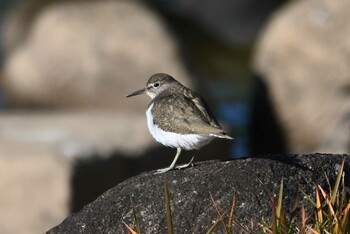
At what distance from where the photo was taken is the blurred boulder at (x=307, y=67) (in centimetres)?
2075

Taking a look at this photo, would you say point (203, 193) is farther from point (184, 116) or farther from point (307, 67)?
point (307, 67)

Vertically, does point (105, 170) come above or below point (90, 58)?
below

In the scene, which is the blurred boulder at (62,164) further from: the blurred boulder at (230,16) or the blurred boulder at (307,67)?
the blurred boulder at (230,16)

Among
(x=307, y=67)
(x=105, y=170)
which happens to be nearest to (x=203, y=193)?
(x=105, y=170)

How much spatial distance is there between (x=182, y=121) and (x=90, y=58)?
12.1m

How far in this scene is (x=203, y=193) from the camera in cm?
873

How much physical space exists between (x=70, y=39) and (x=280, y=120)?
15.2ft

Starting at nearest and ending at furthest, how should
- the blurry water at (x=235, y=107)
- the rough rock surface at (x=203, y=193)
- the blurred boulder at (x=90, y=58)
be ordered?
1. the rough rock surface at (x=203, y=193)
2. the blurred boulder at (x=90, y=58)
3. the blurry water at (x=235, y=107)

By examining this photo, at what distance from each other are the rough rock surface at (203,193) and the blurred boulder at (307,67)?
38.0ft

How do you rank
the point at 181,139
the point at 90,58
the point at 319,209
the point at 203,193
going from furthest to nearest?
the point at 90,58, the point at 181,139, the point at 203,193, the point at 319,209

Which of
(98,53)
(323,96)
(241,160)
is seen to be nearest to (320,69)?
(323,96)

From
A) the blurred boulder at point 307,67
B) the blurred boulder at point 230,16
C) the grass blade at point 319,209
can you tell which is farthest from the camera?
the blurred boulder at point 230,16

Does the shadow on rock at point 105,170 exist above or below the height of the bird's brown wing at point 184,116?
below

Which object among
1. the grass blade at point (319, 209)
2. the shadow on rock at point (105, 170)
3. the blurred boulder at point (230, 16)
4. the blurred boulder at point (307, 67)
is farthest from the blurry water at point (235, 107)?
the grass blade at point (319, 209)
